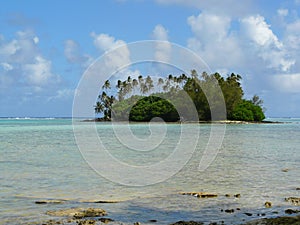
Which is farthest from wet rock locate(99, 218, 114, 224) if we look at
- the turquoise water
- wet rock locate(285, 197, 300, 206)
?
wet rock locate(285, 197, 300, 206)

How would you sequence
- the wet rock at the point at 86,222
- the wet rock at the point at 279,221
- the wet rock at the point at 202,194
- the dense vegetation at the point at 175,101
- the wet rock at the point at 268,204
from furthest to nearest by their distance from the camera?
the dense vegetation at the point at 175,101 → the wet rock at the point at 202,194 → the wet rock at the point at 268,204 → the wet rock at the point at 86,222 → the wet rock at the point at 279,221

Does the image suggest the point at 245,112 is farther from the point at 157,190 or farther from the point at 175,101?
the point at 157,190

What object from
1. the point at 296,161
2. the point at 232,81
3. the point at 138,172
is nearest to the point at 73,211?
the point at 138,172

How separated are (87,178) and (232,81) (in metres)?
98.9

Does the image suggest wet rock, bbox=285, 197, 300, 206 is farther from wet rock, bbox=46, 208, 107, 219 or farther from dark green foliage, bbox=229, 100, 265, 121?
dark green foliage, bbox=229, 100, 265, 121

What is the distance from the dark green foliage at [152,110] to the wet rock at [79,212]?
10361 cm

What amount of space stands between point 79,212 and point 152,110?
355 feet

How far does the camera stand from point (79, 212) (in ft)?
35.6

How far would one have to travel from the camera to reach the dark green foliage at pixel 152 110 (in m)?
116

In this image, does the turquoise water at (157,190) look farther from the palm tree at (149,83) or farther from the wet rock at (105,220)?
the palm tree at (149,83)

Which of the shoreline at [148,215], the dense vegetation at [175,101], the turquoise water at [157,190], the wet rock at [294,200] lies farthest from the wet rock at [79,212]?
the dense vegetation at [175,101]

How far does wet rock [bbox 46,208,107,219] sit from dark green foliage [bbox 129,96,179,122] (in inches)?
4079

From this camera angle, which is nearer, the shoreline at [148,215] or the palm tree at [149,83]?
the shoreline at [148,215]

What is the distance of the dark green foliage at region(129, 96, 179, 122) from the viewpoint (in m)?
116
